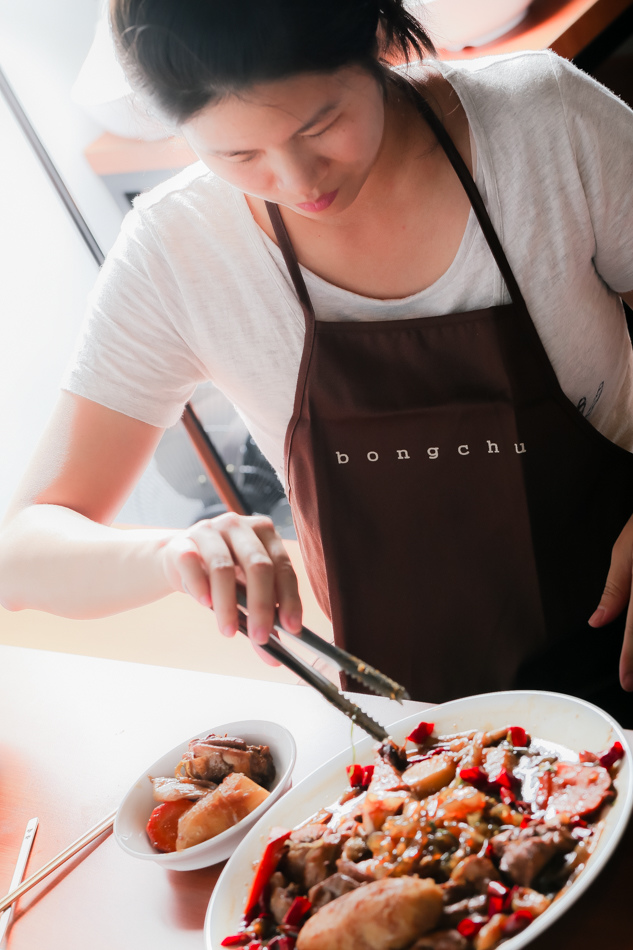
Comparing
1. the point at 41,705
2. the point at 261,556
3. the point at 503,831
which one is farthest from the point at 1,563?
the point at 503,831

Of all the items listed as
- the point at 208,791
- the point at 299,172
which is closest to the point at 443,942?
the point at 208,791

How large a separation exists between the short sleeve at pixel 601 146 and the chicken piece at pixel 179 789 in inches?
37.2

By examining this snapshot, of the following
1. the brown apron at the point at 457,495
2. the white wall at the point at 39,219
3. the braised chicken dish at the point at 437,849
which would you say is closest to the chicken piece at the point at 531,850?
the braised chicken dish at the point at 437,849

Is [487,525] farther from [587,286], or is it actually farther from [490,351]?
[587,286]

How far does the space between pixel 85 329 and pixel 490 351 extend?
655 mm

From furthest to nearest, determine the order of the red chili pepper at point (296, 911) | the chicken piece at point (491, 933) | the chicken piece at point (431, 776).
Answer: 1. the chicken piece at point (431, 776)
2. the red chili pepper at point (296, 911)
3. the chicken piece at point (491, 933)

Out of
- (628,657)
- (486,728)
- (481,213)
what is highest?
(481,213)

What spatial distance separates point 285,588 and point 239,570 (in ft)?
0.31

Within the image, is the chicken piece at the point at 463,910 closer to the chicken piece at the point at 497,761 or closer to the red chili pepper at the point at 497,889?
the red chili pepper at the point at 497,889

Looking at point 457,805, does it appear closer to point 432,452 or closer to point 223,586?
point 223,586

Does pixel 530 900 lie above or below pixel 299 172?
below

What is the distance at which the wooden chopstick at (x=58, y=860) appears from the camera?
3.24 feet

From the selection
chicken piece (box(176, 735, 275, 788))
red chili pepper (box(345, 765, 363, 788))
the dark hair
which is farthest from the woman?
red chili pepper (box(345, 765, 363, 788))

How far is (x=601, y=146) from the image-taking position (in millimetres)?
1126
